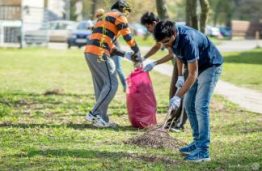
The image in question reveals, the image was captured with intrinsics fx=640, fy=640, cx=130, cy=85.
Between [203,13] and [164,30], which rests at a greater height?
[164,30]

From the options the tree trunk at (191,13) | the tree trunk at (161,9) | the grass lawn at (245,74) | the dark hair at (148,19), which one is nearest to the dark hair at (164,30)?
the dark hair at (148,19)

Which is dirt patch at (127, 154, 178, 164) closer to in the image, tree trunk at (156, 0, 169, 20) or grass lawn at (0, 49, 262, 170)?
grass lawn at (0, 49, 262, 170)

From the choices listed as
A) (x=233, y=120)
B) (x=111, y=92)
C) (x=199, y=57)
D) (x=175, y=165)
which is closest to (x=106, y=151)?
(x=175, y=165)

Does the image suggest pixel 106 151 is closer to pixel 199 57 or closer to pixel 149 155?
pixel 149 155

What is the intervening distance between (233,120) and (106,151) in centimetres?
378

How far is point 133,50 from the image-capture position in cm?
920

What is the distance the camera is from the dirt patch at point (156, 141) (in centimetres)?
749

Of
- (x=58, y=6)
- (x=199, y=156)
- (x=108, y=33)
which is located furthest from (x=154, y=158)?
(x=58, y=6)

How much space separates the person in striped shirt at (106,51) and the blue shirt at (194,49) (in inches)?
100

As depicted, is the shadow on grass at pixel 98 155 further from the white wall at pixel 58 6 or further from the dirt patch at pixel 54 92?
the white wall at pixel 58 6

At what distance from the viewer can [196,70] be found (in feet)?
20.9

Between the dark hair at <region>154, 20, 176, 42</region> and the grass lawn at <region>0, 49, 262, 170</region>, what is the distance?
130cm

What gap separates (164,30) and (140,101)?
3.06 m

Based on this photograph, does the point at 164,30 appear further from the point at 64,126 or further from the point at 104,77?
the point at 64,126
